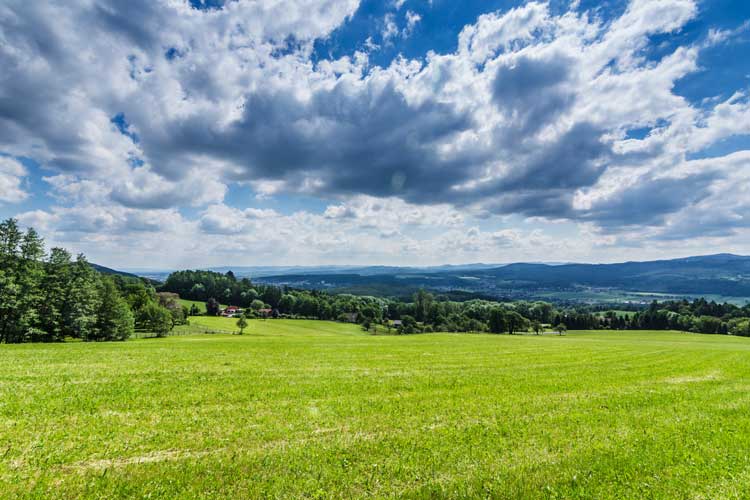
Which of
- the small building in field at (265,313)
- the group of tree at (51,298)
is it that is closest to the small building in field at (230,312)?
the small building in field at (265,313)

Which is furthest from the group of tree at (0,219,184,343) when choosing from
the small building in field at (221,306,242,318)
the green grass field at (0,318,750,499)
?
the small building in field at (221,306,242,318)

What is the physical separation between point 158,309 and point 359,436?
7427 cm

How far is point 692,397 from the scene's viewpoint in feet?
48.2

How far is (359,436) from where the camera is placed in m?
9.52

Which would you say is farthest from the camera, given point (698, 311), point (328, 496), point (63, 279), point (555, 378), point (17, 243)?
point (698, 311)

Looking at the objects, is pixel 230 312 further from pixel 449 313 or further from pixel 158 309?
pixel 449 313

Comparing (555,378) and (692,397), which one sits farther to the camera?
(555,378)

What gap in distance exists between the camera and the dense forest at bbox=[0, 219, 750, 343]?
42906mm

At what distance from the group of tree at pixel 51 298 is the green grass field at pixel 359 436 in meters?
35.3

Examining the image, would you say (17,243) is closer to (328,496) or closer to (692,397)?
(328,496)

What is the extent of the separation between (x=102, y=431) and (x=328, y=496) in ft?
22.9

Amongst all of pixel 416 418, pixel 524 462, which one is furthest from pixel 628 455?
pixel 416 418

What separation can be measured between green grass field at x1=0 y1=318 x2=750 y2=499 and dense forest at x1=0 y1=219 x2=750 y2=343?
119 feet

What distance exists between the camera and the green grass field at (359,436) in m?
7.05
